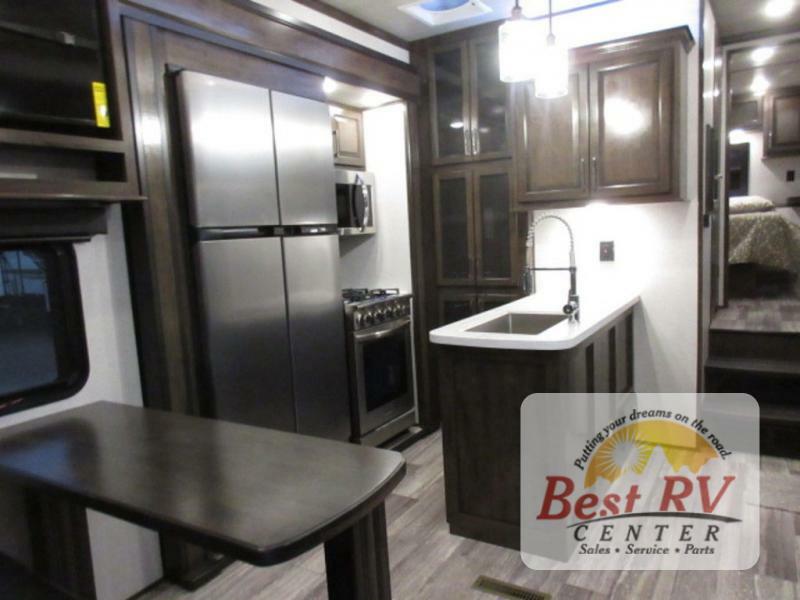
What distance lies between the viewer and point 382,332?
140 inches

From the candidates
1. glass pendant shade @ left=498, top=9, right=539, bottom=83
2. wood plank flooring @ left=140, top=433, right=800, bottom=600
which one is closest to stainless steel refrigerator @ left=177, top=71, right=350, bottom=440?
wood plank flooring @ left=140, top=433, right=800, bottom=600

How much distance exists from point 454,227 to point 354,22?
1.38m

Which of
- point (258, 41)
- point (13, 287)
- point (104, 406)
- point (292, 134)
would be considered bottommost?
point (104, 406)

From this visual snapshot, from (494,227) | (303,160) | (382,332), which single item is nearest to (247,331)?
(303,160)

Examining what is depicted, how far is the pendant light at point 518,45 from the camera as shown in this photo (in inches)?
76.6

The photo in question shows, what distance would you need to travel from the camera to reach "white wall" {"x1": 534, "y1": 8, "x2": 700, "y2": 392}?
321cm

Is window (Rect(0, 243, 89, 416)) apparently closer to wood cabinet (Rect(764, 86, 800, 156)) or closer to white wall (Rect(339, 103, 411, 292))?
white wall (Rect(339, 103, 411, 292))

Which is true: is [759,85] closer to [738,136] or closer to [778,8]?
[738,136]

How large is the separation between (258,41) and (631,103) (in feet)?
6.26

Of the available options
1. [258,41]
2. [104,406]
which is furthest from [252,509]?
[258,41]

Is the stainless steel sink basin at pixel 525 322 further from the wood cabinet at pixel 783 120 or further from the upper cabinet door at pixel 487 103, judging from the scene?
the wood cabinet at pixel 783 120

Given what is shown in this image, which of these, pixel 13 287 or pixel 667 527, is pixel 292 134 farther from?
pixel 667 527

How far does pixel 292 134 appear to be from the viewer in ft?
9.08

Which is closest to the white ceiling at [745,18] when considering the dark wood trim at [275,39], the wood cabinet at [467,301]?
the dark wood trim at [275,39]
